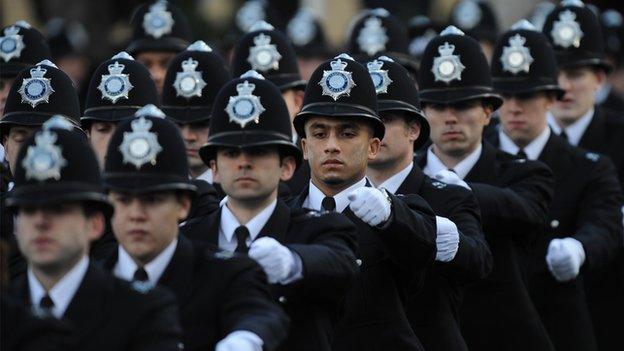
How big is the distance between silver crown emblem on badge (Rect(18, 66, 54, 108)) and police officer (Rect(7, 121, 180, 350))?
138 inches

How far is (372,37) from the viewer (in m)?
18.7

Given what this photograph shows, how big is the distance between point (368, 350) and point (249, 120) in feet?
5.05

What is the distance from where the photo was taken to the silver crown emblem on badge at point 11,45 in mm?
15492

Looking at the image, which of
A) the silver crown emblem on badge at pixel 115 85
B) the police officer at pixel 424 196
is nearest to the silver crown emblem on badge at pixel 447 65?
the police officer at pixel 424 196

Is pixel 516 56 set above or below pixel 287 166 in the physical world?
above

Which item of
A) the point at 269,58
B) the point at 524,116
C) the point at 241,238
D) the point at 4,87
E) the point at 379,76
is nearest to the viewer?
the point at 241,238

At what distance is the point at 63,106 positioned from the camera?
44.7 feet

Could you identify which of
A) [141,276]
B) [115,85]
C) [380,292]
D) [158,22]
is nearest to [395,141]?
[380,292]

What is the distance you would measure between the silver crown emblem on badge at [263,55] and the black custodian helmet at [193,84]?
3.75 feet

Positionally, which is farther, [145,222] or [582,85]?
[582,85]

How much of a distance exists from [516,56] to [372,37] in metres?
2.64

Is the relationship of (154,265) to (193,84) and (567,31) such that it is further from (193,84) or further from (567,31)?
(567,31)

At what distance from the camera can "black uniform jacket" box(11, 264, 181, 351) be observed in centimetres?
990

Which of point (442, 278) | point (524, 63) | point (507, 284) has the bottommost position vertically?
point (507, 284)
